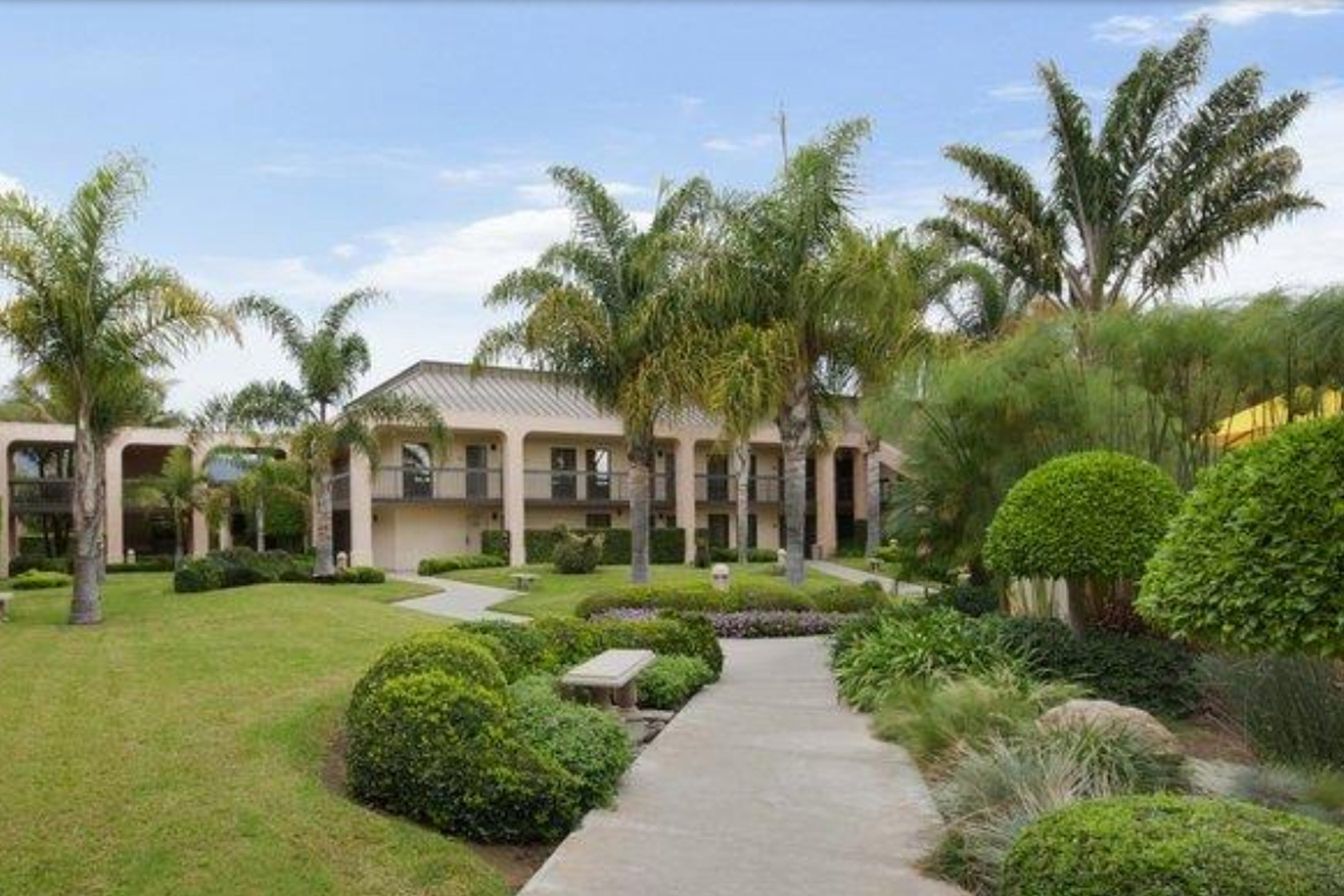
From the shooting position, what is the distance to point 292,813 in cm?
655

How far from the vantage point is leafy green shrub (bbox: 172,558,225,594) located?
2423 cm

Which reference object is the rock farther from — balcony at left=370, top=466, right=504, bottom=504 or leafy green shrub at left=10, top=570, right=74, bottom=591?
balcony at left=370, top=466, right=504, bottom=504

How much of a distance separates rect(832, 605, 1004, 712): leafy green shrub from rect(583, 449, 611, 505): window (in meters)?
28.8

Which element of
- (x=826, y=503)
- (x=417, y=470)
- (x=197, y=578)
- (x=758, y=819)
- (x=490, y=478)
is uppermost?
(x=417, y=470)

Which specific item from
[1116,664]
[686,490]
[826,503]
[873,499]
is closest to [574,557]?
[873,499]

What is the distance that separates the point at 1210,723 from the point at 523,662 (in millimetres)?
6073

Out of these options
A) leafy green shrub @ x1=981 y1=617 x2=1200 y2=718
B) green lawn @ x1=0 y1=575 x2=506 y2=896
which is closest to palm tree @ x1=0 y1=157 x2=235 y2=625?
green lawn @ x1=0 y1=575 x2=506 y2=896

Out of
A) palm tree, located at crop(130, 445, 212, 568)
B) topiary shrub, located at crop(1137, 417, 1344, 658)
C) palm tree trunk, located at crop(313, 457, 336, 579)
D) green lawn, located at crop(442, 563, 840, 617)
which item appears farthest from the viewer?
palm tree, located at crop(130, 445, 212, 568)

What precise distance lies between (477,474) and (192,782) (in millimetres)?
32192

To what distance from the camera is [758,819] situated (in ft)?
23.4

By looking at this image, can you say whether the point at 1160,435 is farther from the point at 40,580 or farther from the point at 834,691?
the point at 40,580

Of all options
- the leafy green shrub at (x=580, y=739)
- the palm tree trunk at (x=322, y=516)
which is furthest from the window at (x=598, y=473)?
the leafy green shrub at (x=580, y=739)

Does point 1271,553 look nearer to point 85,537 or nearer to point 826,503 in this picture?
point 85,537

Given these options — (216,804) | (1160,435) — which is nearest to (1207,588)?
(216,804)
